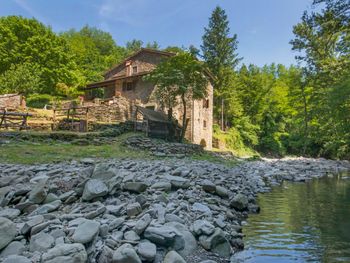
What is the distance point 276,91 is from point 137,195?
37.6 meters

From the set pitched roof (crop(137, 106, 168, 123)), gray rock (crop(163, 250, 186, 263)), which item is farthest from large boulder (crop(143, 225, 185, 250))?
pitched roof (crop(137, 106, 168, 123))

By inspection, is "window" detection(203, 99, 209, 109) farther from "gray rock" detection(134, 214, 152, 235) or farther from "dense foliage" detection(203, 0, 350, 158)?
"gray rock" detection(134, 214, 152, 235)

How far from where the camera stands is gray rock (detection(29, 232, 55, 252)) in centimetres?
340

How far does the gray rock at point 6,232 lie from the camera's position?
11.3 ft

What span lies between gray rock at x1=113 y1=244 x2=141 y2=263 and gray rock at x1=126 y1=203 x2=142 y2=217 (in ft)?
3.87

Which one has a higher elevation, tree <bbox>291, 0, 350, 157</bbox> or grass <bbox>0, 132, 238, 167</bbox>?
tree <bbox>291, 0, 350, 157</bbox>

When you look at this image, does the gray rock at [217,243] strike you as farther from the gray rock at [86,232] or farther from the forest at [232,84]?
the forest at [232,84]

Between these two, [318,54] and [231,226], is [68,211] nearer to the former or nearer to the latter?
[231,226]

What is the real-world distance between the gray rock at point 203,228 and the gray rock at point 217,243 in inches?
2.5

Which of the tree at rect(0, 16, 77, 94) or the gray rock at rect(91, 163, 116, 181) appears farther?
the tree at rect(0, 16, 77, 94)

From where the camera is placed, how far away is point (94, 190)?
5.15m

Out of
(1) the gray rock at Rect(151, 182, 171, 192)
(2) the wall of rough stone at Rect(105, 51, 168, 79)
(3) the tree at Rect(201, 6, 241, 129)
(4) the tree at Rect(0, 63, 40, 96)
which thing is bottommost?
(1) the gray rock at Rect(151, 182, 171, 192)

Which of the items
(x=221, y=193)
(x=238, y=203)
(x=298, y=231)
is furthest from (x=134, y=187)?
(x=298, y=231)

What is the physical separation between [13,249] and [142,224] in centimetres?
160
